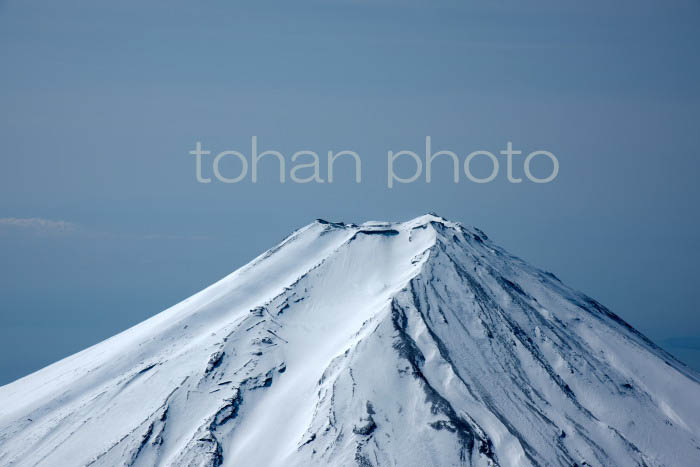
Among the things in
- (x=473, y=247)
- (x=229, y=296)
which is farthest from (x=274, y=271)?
(x=473, y=247)

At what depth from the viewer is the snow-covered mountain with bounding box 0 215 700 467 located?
7825 cm

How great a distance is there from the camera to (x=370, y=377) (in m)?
81.8

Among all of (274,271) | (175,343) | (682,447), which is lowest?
(682,447)

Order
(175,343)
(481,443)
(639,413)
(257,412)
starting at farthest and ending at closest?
(175,343)
(639,413)
(257,412)
(481,443)

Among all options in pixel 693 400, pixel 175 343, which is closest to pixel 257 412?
pixel 175 343

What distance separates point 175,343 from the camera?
95.6 m

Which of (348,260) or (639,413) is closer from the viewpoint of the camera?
(639,413)

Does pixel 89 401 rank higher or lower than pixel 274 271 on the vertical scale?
→ lower

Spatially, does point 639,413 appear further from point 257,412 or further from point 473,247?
point 257,412

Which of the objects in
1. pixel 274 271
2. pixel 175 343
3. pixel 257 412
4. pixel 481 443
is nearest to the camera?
pixel 481 443

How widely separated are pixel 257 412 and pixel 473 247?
33.4 meters

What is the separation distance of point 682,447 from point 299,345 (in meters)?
35.6

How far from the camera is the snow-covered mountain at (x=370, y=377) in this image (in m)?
78.2

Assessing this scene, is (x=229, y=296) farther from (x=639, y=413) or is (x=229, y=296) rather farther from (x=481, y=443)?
(x=639, y=413)
